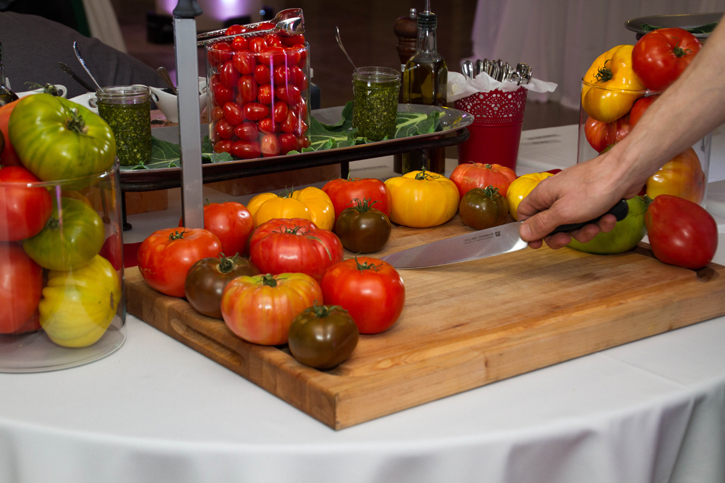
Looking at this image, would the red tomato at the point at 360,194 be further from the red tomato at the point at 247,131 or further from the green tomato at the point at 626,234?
the green tomato at the point at 626,234

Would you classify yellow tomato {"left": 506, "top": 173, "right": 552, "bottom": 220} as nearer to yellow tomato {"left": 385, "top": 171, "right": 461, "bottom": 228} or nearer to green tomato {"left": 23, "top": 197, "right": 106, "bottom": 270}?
yellow tomato {"left": 385, "top": 171, "right": 461, "bottom": 228}

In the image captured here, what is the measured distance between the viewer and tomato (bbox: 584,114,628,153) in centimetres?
136

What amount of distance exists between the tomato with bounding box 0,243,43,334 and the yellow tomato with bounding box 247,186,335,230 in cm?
41

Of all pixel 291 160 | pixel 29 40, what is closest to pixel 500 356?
pixel 291 160

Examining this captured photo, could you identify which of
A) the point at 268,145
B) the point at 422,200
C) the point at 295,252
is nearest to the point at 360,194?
the point at 422,200

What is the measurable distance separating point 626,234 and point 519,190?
23 centimetres

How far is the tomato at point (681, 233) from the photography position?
3.44ft

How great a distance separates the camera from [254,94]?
1336 millimetres

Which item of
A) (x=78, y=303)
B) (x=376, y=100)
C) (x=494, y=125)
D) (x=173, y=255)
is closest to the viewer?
(x=78, y=303)

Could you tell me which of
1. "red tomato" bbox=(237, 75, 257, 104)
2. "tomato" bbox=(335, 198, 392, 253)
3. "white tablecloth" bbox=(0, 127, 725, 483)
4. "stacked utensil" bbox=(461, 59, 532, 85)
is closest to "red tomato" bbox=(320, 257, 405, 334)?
"white tablecloth" bbox=(0, 127, 725, 483)

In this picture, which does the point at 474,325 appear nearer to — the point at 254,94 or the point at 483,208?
the point at 483,208

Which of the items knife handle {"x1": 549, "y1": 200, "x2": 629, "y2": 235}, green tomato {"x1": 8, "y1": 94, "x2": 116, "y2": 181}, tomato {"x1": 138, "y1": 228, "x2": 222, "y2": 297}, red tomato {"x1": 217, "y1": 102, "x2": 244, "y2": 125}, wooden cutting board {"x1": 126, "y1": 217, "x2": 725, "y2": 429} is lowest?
wooden cutting board {"x1": 126, "y1": 217, "x2": 725, "y2": 429}

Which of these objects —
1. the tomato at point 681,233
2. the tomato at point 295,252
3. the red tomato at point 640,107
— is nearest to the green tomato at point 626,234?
the tomato at point 681,233

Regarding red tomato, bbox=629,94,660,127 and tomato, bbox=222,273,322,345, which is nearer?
tomato, bbox=222,273,322,345
